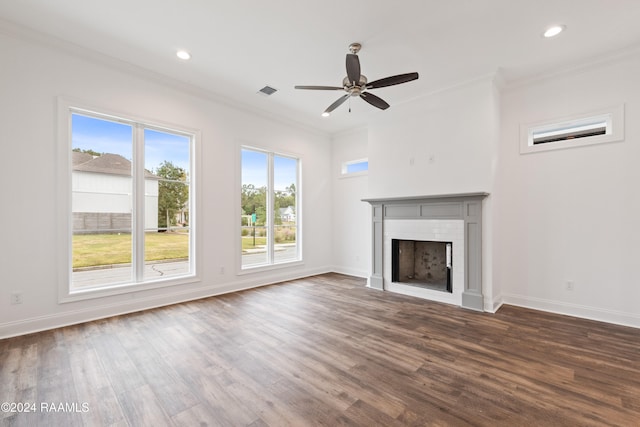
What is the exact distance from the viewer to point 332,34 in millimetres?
3117

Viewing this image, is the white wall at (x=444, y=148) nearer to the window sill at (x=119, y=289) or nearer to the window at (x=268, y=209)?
the window at (x=268, y=209)

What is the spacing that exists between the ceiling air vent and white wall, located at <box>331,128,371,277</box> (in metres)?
2.37

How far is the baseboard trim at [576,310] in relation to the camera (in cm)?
338

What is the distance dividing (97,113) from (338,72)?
3.34 meters

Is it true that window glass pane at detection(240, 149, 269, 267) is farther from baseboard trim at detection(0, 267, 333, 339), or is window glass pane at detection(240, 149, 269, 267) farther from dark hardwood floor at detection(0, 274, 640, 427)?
dark hardwood floor at detection(0, 274, 640, 427)

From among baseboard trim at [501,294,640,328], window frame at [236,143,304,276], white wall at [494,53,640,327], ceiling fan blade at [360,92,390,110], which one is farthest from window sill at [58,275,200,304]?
baseboard trim at [501,294,640,328]

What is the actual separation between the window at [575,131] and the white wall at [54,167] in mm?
4725

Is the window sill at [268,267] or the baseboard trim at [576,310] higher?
the window sill at [268,267]

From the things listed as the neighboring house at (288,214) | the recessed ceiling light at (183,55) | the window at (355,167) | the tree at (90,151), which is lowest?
the neighboring house at (288,214)

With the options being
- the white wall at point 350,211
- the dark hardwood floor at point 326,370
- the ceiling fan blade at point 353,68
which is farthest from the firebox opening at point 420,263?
the ceiling fan blade at point 353,68

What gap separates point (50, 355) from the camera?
260cm

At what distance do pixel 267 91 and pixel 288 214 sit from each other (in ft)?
8.50

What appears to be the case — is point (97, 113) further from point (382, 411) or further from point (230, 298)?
point (382, 411)

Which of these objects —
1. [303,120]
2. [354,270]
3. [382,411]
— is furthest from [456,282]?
[303,120]
